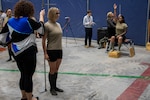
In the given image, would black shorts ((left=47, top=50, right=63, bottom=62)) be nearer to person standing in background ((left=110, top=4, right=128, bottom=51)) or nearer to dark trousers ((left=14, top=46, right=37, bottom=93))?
dark trousers ((left=14, top=46, right=37, bottom=93))

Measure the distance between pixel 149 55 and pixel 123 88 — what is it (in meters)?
3.09

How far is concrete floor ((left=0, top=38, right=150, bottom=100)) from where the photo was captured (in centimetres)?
441

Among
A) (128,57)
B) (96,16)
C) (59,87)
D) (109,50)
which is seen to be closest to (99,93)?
(59,87)

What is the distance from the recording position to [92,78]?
5.34 m

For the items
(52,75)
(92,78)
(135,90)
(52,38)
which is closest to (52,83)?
(52,75)


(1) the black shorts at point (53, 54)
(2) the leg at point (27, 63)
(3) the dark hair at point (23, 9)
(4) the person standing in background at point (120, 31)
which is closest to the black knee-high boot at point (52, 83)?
(1) the black shorts at point (53, 54)

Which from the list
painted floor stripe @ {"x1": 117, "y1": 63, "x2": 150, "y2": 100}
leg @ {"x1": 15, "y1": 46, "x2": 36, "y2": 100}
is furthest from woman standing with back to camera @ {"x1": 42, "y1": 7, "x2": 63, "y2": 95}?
painted floor stripe @ {"x1": 117, "y1": 63, "x2": 150, "y2": 100}

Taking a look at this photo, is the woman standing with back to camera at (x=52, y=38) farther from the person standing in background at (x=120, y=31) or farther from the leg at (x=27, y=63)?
the person standing in background at (x=120, y=31)

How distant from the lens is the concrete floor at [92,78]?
4.41 meters

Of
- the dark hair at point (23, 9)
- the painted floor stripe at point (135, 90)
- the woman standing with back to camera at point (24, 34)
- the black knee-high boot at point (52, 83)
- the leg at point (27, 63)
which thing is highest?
the dark hair at point (23, 9)

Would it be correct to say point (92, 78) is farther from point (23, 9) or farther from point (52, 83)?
point (23, 9)

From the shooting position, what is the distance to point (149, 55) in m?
7.51

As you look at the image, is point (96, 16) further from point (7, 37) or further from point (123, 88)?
point (7, 37)

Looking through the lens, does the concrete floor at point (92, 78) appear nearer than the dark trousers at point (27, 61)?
No
